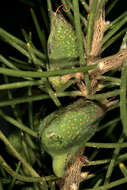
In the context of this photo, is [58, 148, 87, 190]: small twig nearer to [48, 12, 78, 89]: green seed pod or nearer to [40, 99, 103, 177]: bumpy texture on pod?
[40, 99, 103, 177]: bumpy texture on pod

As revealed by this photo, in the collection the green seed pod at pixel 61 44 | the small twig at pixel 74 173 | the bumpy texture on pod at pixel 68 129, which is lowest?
the small twig at pixel 74 173

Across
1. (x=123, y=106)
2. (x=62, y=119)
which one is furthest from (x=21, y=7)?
(x=123, y=106)

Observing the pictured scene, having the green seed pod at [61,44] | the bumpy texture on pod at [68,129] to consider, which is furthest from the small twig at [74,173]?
the green seed pod at [61,44]

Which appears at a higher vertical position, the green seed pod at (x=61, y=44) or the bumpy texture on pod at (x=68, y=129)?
the green seed pod at (x=61, y=44)

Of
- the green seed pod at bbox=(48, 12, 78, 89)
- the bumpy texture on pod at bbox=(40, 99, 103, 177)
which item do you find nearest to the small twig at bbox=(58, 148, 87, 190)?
the bumpy texture on pod at bbox=(40, 99, 103, 177)

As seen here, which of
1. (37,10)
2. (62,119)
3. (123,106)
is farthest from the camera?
(37,10)

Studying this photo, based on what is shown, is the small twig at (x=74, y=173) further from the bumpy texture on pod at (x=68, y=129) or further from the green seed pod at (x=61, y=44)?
the green seed pod at (x=61, y=44)

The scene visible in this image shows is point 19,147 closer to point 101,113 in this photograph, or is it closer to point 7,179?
point 7,179

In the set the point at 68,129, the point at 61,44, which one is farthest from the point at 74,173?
the point at 61,44
